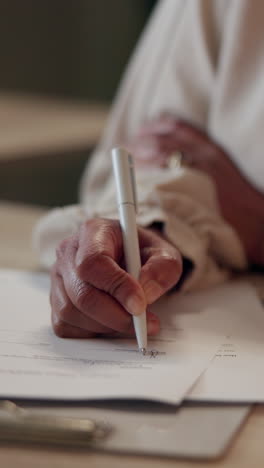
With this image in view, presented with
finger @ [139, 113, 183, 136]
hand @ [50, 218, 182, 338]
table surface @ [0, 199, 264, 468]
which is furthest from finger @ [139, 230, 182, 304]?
finger @ [139, 113, 183, 136]

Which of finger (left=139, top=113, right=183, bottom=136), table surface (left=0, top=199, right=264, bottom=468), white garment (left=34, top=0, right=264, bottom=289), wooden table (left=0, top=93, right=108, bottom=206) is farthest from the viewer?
wooden table (left=0, top=93, right=108, bottom=206)

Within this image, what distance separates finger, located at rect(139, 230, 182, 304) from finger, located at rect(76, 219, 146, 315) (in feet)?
0.07

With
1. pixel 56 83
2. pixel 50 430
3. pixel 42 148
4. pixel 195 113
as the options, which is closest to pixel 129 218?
pixel 50 430

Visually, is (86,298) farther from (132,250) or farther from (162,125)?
(162,125)

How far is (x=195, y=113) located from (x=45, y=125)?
1.66 ft

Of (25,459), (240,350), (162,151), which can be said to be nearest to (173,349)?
(240,350)

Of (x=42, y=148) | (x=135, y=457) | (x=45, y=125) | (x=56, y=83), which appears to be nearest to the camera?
(x=135, y=457)

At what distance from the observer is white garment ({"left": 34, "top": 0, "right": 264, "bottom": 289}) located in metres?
0.62

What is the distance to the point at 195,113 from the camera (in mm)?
763

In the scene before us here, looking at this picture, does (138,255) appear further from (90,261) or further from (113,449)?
(113,449)

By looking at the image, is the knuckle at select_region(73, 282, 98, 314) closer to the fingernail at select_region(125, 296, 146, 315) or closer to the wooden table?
the fingernail at select_region(125, 296, 146, 315)

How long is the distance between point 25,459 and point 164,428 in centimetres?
7

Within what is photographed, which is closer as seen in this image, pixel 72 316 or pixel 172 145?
pixel 72 316

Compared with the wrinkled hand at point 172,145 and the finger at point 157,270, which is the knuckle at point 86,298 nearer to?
the finger at point 157,270
